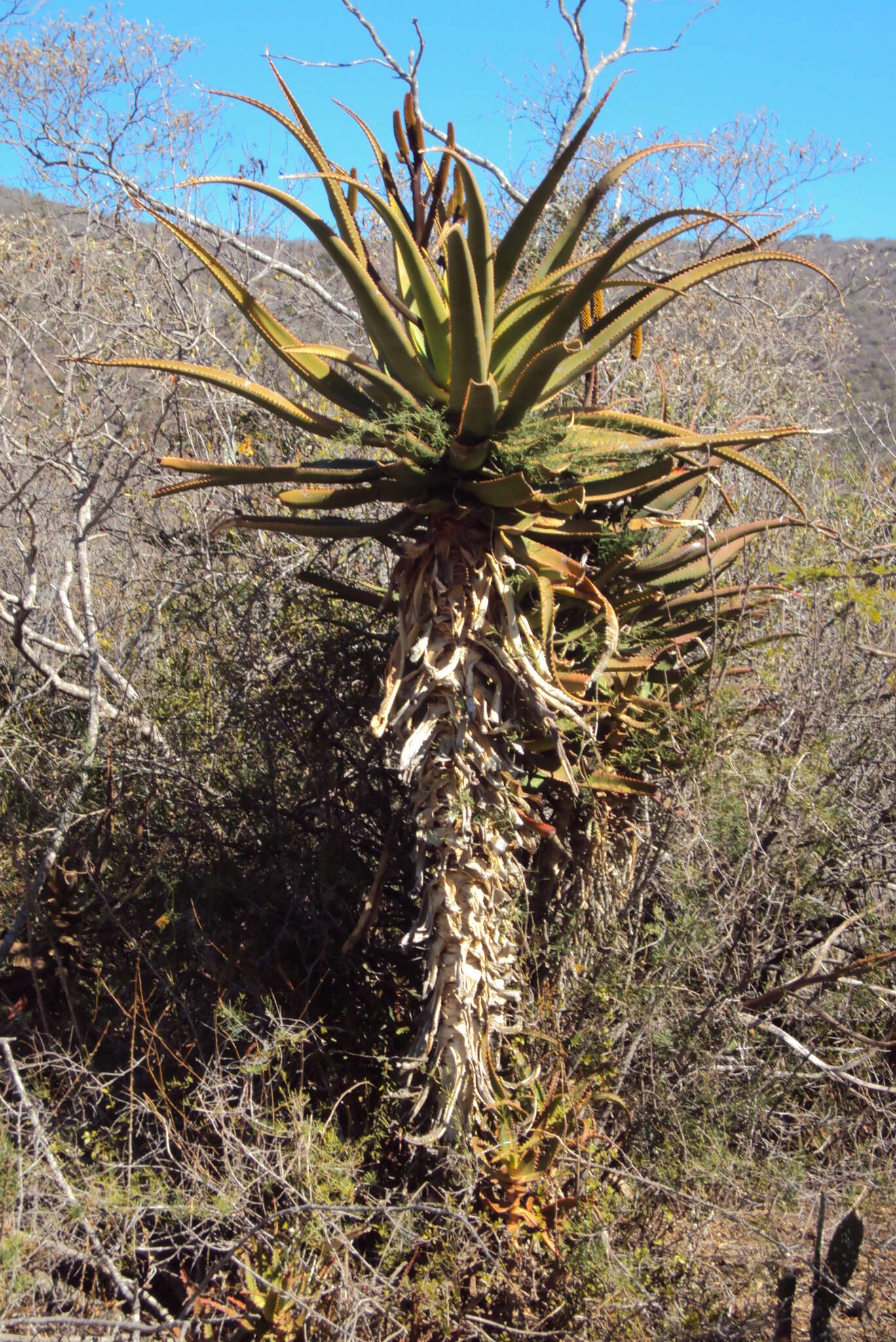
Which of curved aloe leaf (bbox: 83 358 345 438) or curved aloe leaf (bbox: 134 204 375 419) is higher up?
curved aloe leaf (bbox: 134 204 375 419)

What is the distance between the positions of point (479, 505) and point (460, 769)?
734mm

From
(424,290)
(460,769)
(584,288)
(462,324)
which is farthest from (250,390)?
(460,769)

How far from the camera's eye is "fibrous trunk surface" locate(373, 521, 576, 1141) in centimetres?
276

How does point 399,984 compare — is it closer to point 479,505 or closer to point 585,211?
point 479,505

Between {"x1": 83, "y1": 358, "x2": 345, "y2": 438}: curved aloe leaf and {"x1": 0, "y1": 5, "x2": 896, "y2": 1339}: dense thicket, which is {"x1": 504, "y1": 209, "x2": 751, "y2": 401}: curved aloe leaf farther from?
{"x1": 0, "y1": 5, "x2": 896, "y2": 1339}: dense thicket

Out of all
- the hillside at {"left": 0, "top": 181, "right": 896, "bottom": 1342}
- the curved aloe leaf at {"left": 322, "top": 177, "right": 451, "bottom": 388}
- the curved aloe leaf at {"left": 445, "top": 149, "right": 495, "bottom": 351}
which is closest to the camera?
the curved aloe leaf at {"left": 445, "top": 149, "right": 495, "bottom": 351}

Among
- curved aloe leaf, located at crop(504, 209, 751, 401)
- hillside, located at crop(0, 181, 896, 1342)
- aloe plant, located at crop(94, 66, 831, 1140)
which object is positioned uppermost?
curved aloe leaf, located at crop(504, 209, 751, 401)

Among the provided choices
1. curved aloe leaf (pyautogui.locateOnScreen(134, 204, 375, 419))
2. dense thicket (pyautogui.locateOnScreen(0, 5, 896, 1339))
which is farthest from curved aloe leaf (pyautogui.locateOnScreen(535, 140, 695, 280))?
dense thicket (pyautogui.locateOnScreen(0, 5, 896, 1339))

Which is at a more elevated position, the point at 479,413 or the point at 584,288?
the point at 584,288

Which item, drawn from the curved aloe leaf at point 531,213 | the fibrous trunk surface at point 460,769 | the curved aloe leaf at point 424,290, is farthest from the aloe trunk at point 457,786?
the curved aloe leaf at point 531,213

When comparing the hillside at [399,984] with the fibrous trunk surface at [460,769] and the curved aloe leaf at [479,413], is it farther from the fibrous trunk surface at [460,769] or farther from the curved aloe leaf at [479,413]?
the curved aloe leaf at [479,413]

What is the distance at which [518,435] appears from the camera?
272 centimetres

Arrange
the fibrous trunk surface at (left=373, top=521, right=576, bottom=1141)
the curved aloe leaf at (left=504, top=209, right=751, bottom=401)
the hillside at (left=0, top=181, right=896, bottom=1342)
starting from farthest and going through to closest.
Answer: the hillside at (left=0, top=181, right=896, bottom=1342) → the fibrous trunk surface at (left=373, top=521, right=576, bottom=1141) → the curved aloe leaf at (left=504, top=209, right=751, bottom=401)

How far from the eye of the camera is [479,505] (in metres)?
2.80
